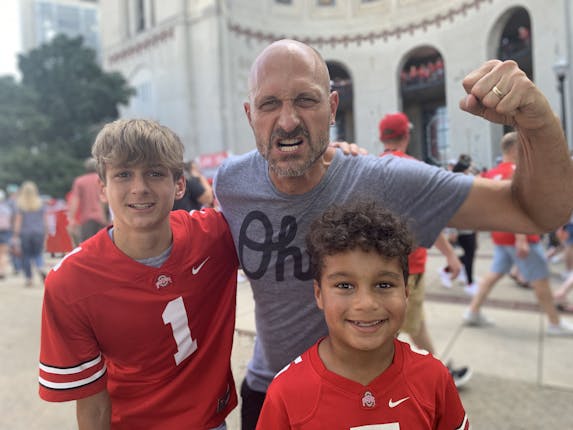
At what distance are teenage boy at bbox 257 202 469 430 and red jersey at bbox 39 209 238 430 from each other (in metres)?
0.42

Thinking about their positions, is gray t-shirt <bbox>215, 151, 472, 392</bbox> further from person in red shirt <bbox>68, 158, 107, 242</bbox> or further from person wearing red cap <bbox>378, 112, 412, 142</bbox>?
person in red shirt <bbox>68, 158, 107, 242</bbox>

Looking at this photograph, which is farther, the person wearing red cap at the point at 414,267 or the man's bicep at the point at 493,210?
the person wearing red cap at the point at 414,267

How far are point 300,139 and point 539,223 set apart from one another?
0.79 meters

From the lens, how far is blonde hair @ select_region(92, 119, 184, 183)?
133cm

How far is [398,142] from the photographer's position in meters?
1.95

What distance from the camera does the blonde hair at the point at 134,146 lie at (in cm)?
133

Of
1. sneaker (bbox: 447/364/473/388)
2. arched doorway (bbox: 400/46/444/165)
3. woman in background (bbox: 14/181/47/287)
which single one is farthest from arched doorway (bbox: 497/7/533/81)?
woman in background (bbox: 14/181/47/287)

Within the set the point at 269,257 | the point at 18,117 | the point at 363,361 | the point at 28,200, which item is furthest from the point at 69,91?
the point at 363,361

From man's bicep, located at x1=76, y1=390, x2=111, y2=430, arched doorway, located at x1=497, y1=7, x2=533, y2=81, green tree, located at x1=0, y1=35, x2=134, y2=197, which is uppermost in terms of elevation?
green tree, located at x1=0, y1=35, x2=134, y2=197

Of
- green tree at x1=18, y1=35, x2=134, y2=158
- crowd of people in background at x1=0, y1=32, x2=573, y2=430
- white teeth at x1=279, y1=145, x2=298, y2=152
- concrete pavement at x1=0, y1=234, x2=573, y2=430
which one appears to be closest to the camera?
crowd of people in background at x1=0, y1=32, x2=573, y2=430

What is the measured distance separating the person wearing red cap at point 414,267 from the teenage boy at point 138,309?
930 mm

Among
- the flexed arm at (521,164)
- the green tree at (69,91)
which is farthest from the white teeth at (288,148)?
the green tree at (69,91)

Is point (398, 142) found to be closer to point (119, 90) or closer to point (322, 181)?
point (322, 181)

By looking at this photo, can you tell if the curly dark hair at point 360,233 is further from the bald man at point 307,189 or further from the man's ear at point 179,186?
the man's ear at point 179,186
